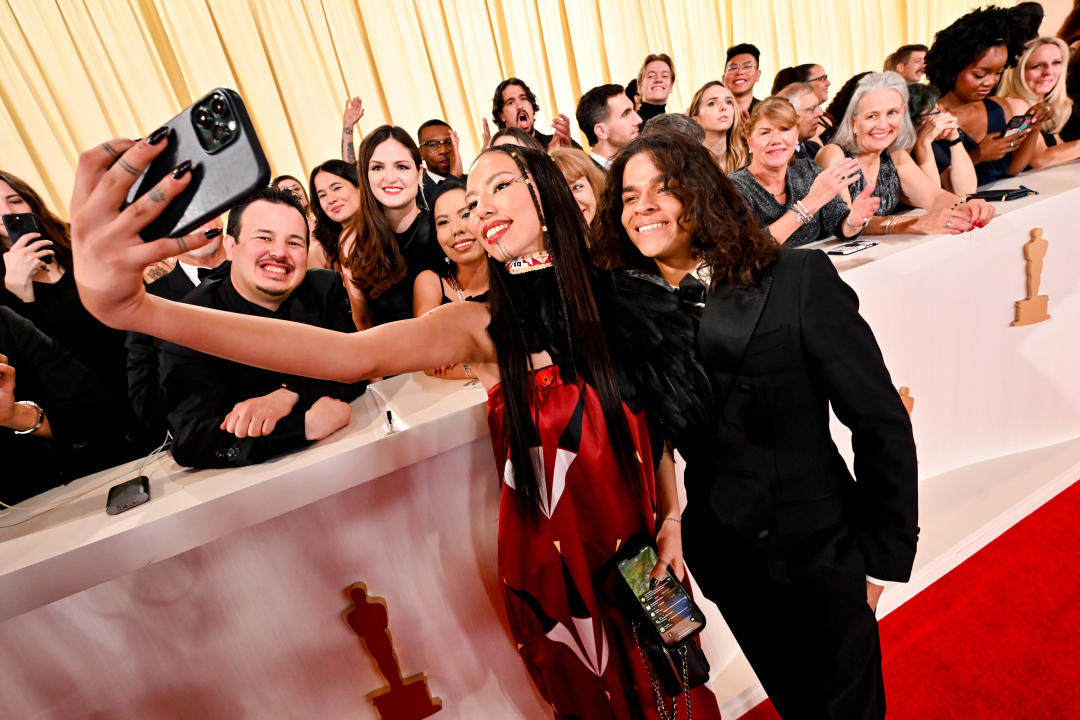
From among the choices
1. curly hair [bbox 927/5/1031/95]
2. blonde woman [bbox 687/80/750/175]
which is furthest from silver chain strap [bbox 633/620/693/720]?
curly hair [bbox 927/5/1031/95]

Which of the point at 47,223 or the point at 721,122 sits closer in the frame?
the point at 47,223

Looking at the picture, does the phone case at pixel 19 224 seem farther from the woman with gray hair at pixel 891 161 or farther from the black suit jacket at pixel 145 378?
the woman with gray hair at pixel 891 161

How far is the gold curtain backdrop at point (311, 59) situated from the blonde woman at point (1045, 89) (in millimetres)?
3437

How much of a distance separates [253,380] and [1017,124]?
375cm

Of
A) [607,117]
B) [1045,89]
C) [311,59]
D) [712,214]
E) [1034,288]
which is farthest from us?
[311,59]

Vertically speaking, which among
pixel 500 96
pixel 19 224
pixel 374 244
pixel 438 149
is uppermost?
pixel 500 96

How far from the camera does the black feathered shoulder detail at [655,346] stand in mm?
1000

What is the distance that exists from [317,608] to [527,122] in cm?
300

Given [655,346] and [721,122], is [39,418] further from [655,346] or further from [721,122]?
[721,122]

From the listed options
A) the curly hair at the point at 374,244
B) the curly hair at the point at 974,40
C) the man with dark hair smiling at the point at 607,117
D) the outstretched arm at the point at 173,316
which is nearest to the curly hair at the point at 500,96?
the man with dark hair smiling at the point at 607,117

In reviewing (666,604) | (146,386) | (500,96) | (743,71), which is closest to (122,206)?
(146,386)

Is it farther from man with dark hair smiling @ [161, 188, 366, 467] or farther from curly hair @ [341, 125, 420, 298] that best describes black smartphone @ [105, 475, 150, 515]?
curly hair @ [341, 125, 420, 298]

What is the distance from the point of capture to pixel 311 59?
3977mm

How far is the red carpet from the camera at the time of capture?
4.88 ft
